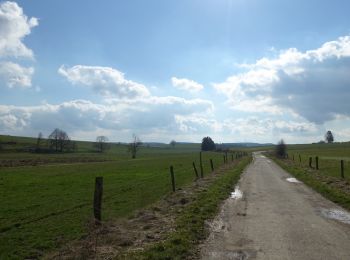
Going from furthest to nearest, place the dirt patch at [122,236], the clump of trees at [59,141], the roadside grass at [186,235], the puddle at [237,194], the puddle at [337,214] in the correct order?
the clump of trees at [59,141] < the puddle at [237,194] < the puddle at [337,214] < the dirt patch at [122,236] < the roadside grass at [186,235]

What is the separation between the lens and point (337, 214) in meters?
15.3

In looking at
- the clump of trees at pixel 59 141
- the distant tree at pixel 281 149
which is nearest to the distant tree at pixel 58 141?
the clump of trees at pixel 59 141

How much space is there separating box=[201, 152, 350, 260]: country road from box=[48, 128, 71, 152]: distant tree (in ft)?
507

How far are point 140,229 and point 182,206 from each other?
4969 millimetres

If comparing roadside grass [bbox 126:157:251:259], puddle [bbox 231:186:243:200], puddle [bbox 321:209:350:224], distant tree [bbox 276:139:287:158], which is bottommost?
roadside grass [bbox 126:157:251:259]

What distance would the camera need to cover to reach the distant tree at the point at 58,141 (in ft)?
552

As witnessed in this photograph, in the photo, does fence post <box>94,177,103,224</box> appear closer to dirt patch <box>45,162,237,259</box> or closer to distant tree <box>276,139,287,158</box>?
dirt patch <box>45,162,237,259</box>

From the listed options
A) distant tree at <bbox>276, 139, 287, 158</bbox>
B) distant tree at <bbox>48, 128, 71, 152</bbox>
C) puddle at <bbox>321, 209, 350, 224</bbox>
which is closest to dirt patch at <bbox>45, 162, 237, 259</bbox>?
puddle at <bbox>321, 209, 350, 224</bbox>

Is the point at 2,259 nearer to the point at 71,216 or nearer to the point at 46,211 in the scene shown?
the point at 71,216

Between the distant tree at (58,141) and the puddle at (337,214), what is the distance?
15636cm

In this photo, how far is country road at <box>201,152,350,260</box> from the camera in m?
9.47

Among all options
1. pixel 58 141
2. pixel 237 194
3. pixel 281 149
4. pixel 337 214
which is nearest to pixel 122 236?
pixel 337 214

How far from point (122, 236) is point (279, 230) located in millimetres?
4607

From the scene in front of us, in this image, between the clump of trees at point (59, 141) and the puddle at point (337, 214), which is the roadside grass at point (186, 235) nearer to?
the puddle at point (337, 214)
